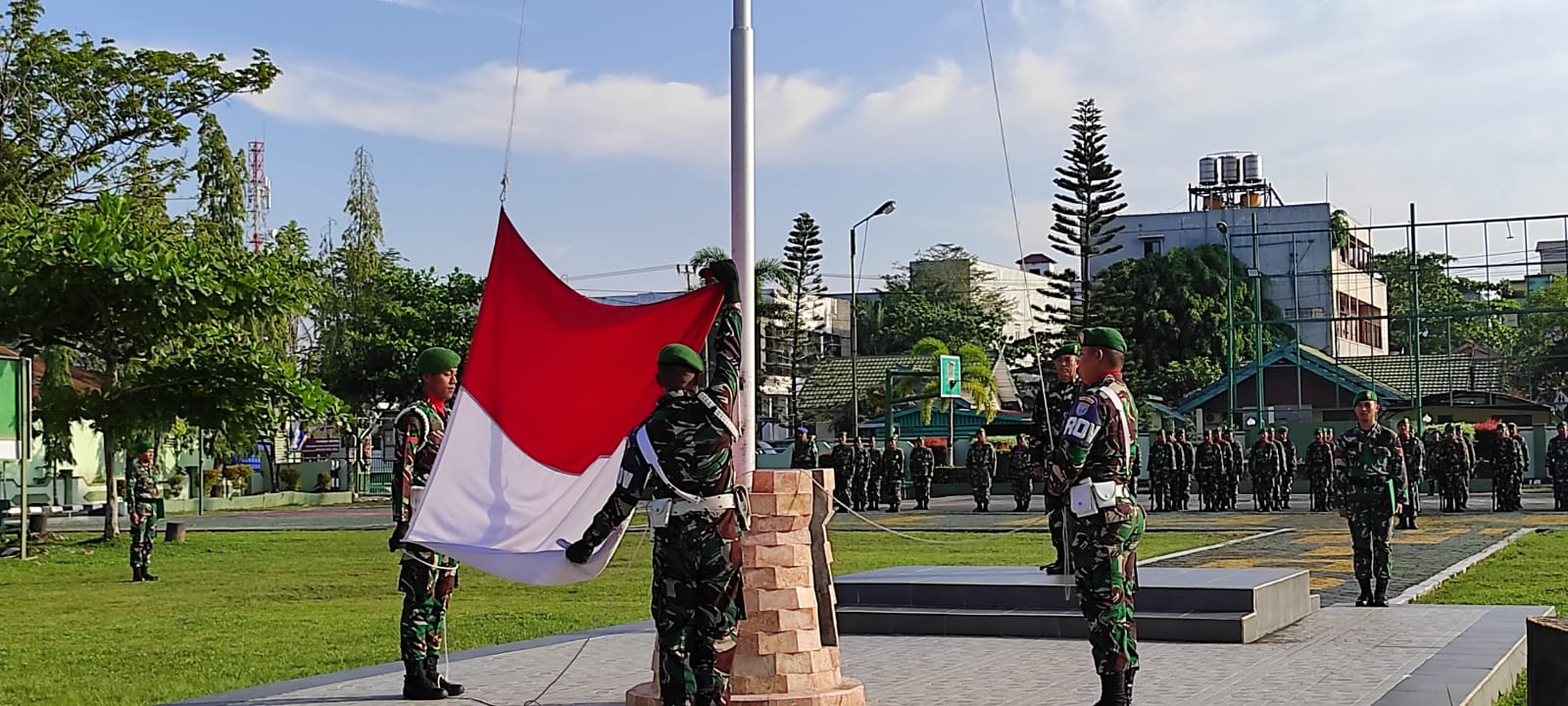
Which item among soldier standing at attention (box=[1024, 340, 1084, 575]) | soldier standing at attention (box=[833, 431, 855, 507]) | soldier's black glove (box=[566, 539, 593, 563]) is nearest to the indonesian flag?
soldier's black glove (box=[566, 539, 593, 563])

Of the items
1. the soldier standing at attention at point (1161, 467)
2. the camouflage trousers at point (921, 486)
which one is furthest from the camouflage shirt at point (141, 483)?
the camouflage trousers at point (921, 486)

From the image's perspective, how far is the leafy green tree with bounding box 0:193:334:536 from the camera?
22.4 metres

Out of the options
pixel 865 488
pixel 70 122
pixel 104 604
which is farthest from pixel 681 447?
pixel 865 488

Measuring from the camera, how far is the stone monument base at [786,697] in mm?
7484

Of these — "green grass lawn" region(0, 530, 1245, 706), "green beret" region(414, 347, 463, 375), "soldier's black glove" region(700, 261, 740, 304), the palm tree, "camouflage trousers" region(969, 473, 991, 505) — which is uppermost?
the palm tree

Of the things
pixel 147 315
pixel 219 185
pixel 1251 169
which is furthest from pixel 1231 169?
pixel 147 315

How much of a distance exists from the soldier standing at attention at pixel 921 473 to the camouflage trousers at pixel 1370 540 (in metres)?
23.6

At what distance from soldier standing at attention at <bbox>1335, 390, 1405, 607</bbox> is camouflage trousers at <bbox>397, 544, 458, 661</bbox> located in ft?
22.9

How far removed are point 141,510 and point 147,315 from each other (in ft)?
17.5

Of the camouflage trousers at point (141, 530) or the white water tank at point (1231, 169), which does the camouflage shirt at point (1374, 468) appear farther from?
the white water tank at point (1231, 169)

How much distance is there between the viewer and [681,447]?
6.81m

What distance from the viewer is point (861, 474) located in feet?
115

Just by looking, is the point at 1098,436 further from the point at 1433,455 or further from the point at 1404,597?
the point at 1433,455

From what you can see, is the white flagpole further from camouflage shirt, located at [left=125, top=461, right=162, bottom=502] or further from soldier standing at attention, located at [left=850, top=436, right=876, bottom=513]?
soldier standing at attention, located at [left=850, top=436, right=876, bottom=513]
